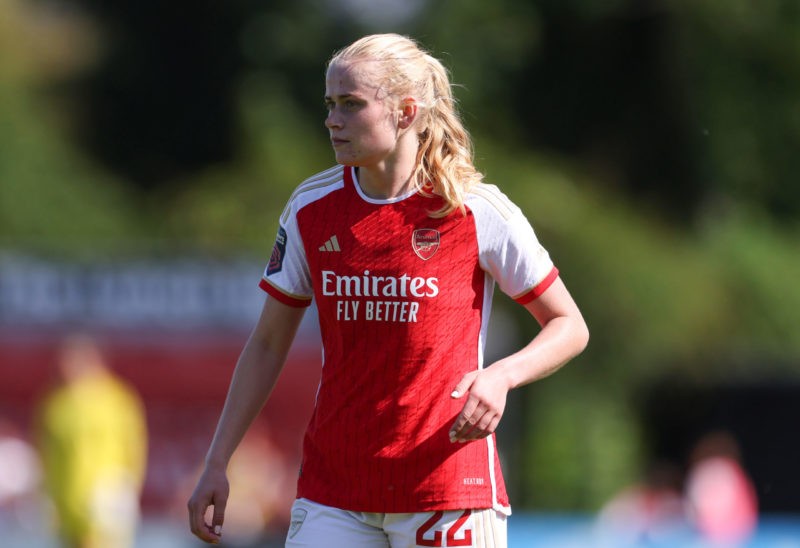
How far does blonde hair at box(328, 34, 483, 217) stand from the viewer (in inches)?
151

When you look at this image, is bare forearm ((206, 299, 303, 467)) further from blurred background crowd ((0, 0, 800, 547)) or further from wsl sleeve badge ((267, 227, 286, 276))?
blurred background crowd ((0, 0, 800, 547))

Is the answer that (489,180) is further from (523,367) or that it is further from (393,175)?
(523,367)

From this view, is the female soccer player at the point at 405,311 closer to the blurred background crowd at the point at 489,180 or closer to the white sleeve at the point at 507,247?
the white sleeve at the point at 507,247

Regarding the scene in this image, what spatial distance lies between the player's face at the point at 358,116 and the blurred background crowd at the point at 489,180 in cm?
769

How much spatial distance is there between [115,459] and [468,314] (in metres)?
7.78

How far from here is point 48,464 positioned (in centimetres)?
1134

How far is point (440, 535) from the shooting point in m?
3.79

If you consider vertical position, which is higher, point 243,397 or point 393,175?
point 393,175

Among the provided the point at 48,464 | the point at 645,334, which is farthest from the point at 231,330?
the point at 645,334

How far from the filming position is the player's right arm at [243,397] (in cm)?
405

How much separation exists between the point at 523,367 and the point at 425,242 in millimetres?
434

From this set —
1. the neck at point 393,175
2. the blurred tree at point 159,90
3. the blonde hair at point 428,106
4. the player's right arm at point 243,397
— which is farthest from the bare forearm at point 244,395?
the blurred tree at point 159,90

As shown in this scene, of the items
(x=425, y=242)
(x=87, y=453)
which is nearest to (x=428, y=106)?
(x=425, y=242)

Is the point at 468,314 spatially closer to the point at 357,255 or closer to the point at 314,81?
the point at 357,255
